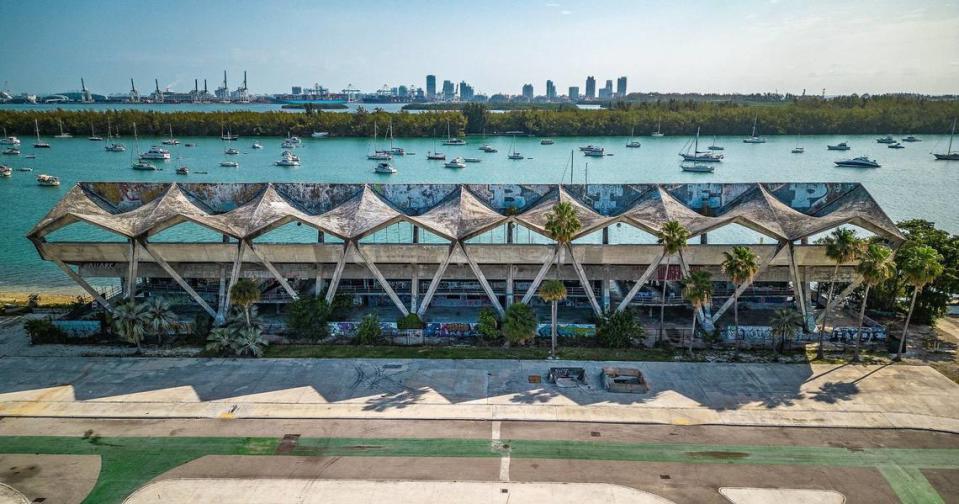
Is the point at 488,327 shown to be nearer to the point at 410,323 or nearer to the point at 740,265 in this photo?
the point at 410,323

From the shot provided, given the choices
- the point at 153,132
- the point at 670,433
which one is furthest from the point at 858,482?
the point at 153,132

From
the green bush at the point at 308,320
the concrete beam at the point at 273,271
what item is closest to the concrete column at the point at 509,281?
the green bush at the point at 308,320

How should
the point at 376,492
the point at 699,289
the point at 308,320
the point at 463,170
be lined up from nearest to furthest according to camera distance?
the point at 376,492, the point at 699,289, the point at 308,320, the point at 463,170

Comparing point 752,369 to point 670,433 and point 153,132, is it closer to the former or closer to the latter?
point 670,433

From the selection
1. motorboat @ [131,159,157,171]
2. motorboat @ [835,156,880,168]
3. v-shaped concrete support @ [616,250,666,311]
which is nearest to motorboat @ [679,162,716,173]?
motorboat @ [835,156,880,168]

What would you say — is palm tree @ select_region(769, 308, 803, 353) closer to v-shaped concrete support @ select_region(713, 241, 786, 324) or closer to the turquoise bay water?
v-shaped concrete support @ select_region(713, 241, 786, 324)

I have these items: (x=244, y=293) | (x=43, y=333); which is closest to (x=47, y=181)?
(x=43, y=333)

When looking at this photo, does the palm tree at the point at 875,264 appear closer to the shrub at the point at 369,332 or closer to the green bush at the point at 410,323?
the green bush at the point at 410,323
